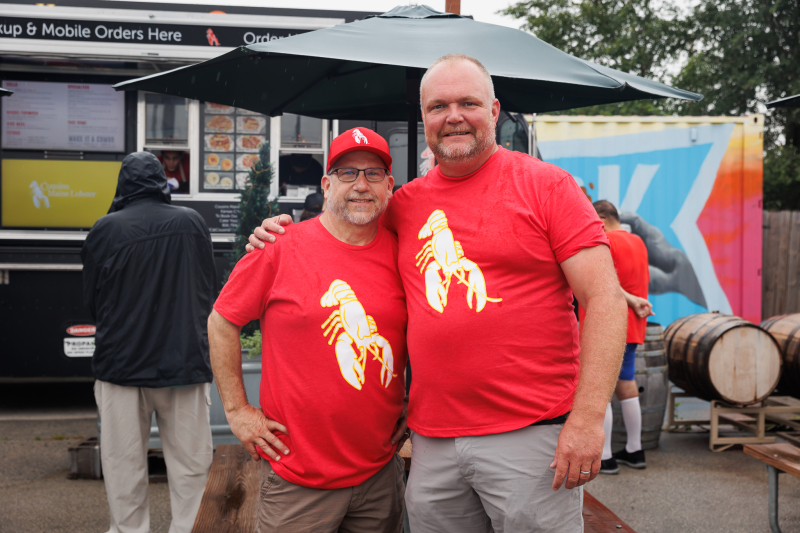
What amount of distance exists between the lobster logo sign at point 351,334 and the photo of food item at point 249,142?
4929mm

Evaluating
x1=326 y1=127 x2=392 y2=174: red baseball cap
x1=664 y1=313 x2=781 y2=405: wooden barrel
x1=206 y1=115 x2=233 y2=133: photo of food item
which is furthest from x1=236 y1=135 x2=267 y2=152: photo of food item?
x1=326 y1=127 x2=392 y2=174: red baseball cap

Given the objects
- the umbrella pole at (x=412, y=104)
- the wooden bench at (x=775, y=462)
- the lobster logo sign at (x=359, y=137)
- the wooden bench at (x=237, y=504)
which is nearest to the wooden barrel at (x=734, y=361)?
the wooden bench at (x=775, y=462)

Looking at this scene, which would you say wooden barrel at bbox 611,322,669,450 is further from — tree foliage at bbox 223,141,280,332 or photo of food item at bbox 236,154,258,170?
photo of food item at bbox 236,154,258,170

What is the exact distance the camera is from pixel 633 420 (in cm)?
523

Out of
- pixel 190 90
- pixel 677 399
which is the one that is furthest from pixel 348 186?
pixel 677 399

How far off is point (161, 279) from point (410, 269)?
202 cm

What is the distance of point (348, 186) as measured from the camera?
2219 mm

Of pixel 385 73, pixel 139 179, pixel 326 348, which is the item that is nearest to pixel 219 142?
pixel 139 179

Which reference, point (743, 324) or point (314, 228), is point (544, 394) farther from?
point (743, 324)

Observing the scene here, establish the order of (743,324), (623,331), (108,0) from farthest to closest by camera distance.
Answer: (108,0) → (743,324) → (623,331)

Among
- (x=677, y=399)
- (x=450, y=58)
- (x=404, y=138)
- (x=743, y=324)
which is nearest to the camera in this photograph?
(x=450, y=58)

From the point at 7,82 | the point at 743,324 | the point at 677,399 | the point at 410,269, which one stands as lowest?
the point at 677,399

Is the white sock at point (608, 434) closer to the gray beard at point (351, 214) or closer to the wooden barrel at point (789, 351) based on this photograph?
the wooden barrel at point (789, 351)

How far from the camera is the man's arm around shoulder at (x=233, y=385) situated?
7.06 feet
